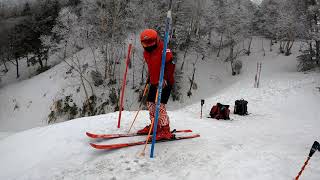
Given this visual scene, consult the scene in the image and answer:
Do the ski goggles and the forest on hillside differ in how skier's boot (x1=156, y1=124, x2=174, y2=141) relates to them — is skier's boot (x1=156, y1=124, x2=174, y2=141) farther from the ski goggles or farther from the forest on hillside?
the forest on hillside

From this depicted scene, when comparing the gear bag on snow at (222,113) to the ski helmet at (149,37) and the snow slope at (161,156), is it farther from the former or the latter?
the ski helmet at (149,37)

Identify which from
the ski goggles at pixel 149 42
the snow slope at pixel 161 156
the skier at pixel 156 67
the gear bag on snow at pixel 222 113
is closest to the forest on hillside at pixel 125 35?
the gear bag on snow at pixel 222 113

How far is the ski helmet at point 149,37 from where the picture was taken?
→ 18.0 feet

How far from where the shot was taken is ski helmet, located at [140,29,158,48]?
5.48 m

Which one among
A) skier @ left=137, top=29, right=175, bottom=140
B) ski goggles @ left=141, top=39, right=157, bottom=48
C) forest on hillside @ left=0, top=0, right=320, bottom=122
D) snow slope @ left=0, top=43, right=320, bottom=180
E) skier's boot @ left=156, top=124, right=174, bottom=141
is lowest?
snow slope @ left=0, top=43, right=320, bottom=180

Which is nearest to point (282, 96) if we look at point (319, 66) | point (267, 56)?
point (319, 66)

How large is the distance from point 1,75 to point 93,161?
44.0 metres

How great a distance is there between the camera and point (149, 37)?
5.48m

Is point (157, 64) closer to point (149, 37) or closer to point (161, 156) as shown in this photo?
point (149, 37)

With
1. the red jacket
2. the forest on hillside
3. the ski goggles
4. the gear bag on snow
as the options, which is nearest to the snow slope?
the red jacket

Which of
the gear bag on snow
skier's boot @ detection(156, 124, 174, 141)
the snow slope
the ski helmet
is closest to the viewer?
the snow slope

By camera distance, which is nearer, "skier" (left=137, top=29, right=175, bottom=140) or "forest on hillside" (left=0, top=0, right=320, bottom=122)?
"skier" (left=137, top=29, right=175, bottom=140)

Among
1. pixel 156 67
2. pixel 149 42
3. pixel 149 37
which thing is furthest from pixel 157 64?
pixel 149 37

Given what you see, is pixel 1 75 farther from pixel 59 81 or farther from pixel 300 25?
pixel 300 25
